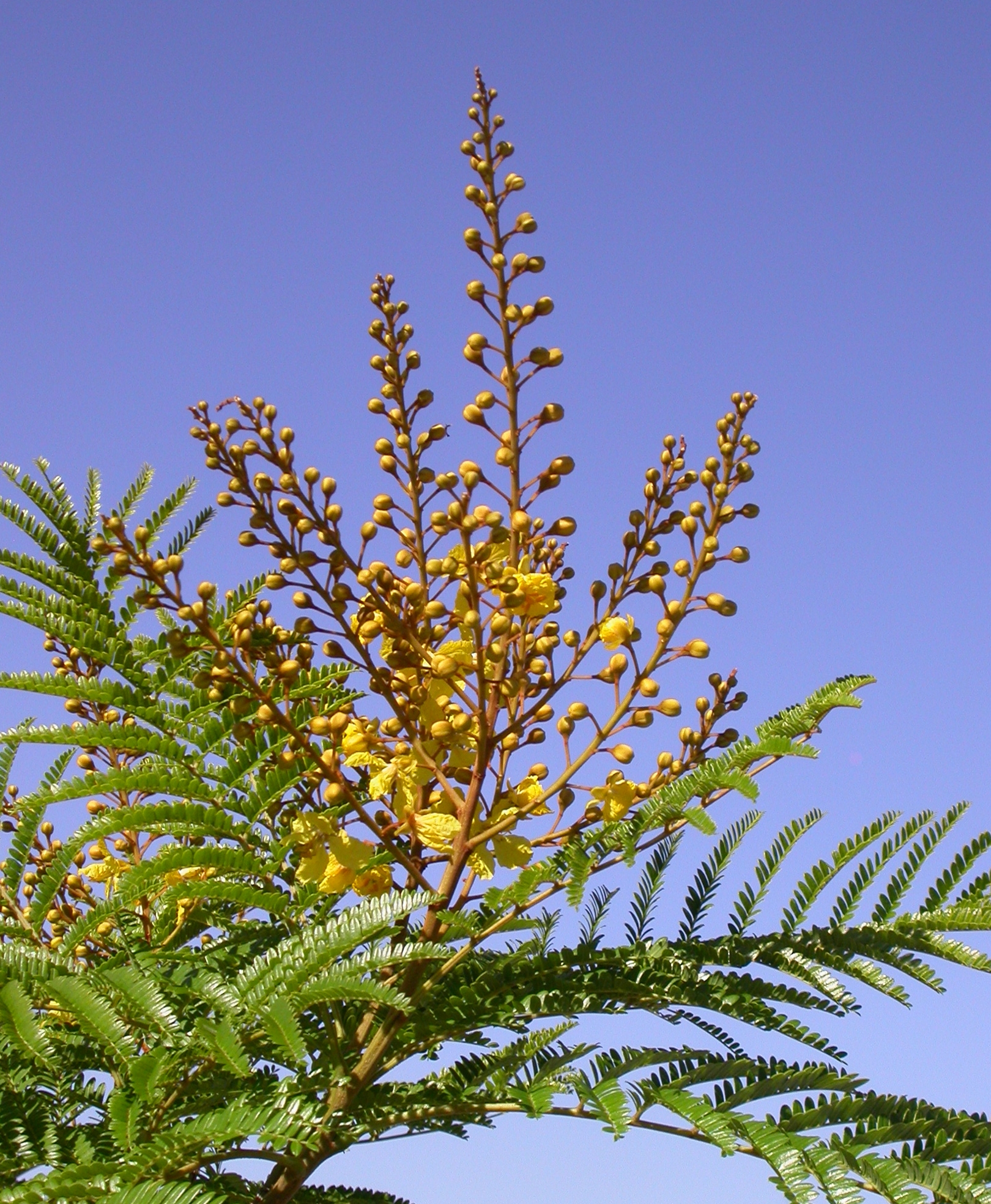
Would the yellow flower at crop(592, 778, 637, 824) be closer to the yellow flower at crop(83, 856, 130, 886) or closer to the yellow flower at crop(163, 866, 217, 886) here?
the yellow flower at crop(163, 866, 217, 886)

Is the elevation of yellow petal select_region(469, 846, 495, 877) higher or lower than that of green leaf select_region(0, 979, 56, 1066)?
higher

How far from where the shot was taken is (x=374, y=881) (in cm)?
246

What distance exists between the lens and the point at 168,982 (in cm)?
216

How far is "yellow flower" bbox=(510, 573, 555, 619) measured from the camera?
237cm

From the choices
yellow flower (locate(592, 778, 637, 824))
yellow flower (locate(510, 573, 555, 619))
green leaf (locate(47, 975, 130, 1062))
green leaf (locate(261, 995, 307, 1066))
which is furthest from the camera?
yellow flower (locate(510, 573, 555, 619))

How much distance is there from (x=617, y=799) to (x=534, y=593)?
1.43 feet

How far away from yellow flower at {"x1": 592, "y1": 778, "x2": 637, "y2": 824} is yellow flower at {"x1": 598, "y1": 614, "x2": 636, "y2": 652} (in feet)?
0.89

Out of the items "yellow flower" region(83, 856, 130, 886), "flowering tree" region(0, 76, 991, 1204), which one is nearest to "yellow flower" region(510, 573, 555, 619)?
"flowering tree" region(0, 76, 991, 1204)

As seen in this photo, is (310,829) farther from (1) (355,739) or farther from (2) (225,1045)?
(2) (225,1045)

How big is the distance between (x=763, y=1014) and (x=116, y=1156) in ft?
3.63

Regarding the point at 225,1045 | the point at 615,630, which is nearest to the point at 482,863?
the point at 615,630

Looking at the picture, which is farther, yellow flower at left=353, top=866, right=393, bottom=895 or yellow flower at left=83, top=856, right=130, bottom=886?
yellow flower at left=83, top=856, right=130, bottom=886

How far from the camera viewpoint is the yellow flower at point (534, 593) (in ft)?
7.77

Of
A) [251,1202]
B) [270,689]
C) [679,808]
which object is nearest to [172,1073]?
[251,1202]
